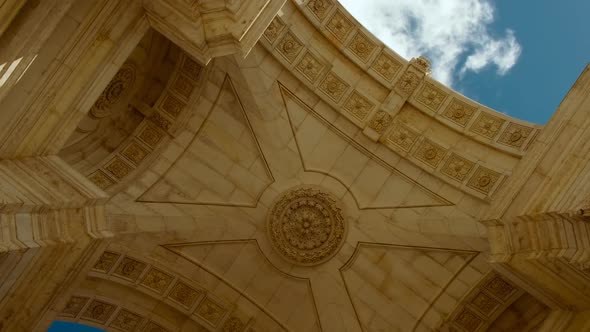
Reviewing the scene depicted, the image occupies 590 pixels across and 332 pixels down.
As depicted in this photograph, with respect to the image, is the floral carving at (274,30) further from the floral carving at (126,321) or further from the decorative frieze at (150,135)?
the floral carving at (126,321)

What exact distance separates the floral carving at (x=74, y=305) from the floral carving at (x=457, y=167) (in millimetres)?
8511

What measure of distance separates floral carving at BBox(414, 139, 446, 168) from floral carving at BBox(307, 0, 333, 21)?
3731mm

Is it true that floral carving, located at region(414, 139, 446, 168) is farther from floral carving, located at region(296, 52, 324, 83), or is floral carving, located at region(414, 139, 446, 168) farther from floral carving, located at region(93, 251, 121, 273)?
floral carving, located at region(93, 251, 121, 273)

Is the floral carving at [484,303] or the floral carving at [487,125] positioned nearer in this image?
the floral carving at [487,125]

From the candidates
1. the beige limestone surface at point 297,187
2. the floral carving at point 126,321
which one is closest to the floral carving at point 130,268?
the beige limestone surface at point 297,187

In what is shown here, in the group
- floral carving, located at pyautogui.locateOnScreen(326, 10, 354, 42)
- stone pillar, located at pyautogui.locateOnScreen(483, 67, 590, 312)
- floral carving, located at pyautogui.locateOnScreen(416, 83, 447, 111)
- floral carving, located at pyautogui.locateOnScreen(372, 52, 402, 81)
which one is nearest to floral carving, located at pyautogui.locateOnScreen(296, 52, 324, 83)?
floral carving, located at pyautogui.locateOnScreen(326, 10, 354, 42)

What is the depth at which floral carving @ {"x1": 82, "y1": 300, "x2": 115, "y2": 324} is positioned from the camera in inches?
590

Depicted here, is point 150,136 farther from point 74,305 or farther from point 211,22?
point 211,22

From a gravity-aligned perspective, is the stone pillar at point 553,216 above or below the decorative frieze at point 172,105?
above

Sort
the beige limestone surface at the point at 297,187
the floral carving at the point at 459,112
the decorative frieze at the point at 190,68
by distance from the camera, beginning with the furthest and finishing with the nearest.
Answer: the floral carving at the point at 459,112 < the decorative frieze at the point at 190,68 < the beige limestone surface at the point at 297,187

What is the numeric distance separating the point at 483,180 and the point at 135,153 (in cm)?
785

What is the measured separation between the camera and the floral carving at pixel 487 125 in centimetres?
1514

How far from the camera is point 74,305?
14.6 metres

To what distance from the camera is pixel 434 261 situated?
51.5ft
